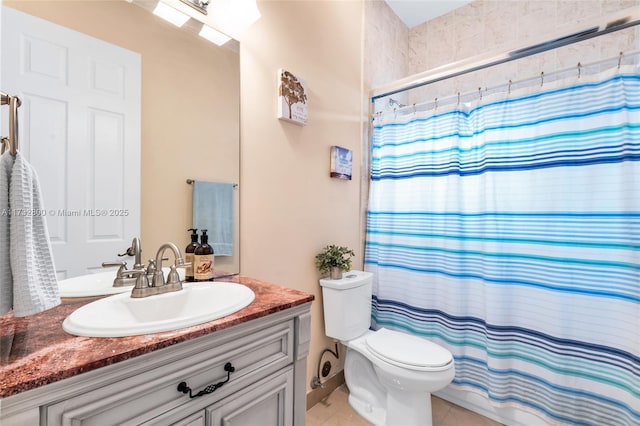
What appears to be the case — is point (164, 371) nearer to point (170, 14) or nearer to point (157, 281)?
point (157, 281)

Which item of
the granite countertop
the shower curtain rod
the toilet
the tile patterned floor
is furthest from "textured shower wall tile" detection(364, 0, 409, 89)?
the tile patterned floor

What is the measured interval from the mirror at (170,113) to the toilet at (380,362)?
0.71 meters

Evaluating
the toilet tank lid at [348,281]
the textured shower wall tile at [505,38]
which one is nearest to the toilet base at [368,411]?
the toilet tank lid at [348,281]

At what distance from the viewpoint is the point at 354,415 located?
5.49 feet

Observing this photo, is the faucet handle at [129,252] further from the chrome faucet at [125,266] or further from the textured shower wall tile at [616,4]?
the textured shower wall tile at [616,4]

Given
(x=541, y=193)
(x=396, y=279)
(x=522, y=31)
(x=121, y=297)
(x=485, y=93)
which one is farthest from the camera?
(x=522, y=31)

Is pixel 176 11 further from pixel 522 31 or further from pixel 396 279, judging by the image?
pixel 522 31

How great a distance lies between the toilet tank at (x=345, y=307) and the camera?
171cm

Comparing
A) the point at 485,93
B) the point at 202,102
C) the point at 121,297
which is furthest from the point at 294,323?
the point at 485,93

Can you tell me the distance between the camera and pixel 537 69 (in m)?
2.04

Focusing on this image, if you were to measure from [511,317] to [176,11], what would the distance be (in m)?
2.11

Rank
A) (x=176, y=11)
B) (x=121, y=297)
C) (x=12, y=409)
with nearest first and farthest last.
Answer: (x=12, y=409)
(x=121, y=297)
(x=176, y=11)

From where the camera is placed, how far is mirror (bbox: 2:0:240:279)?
97cm

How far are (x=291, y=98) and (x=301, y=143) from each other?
25 centimetres
